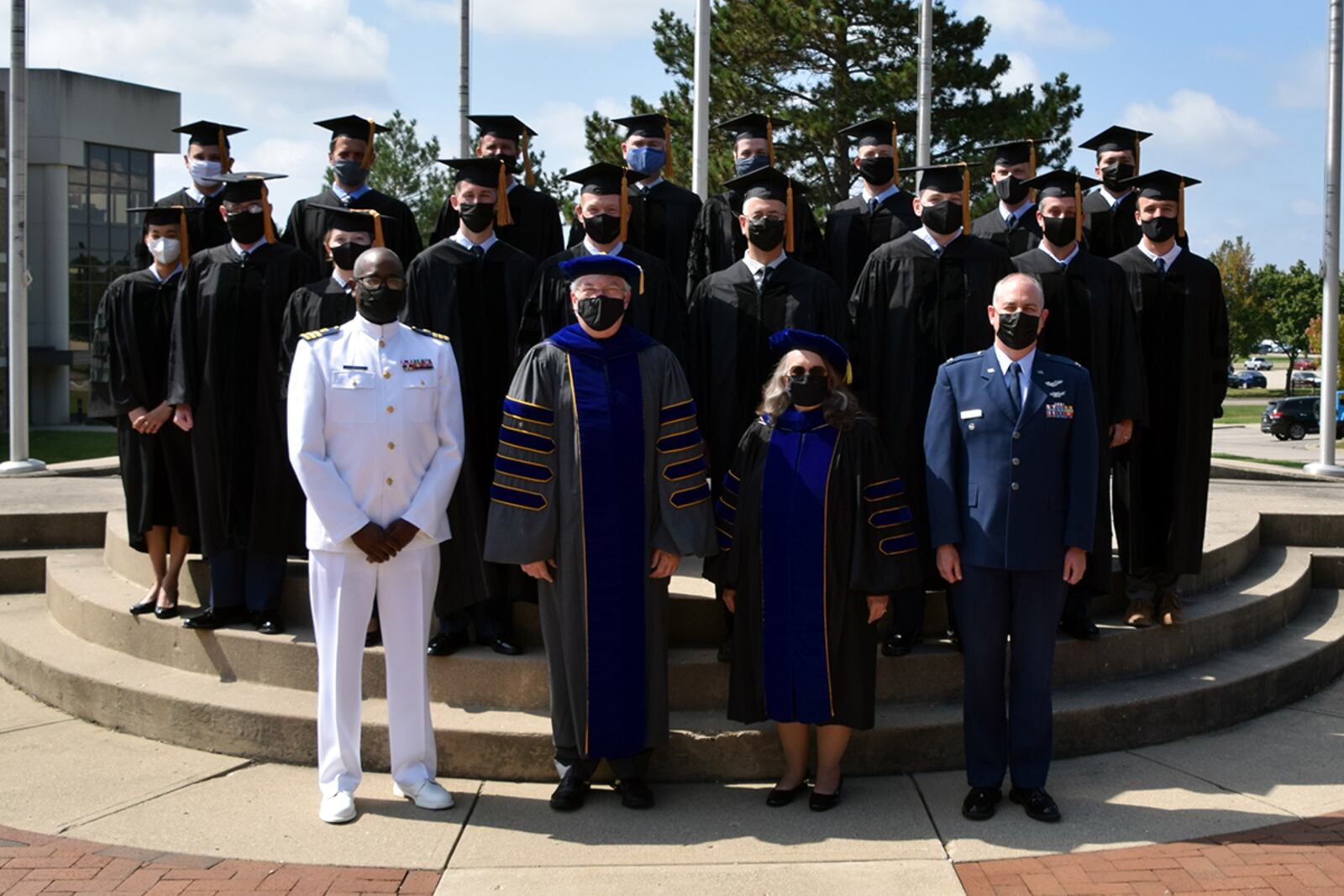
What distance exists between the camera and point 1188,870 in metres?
4.81

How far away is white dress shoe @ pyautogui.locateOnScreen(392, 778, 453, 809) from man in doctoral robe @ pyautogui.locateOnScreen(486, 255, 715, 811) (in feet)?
→ 1.50

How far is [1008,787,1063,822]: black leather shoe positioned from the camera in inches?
207

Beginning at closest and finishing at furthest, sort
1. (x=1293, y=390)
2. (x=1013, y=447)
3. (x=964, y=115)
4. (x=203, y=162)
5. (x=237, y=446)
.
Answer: (x=1013, y=447), (x=237, y=446), (x=203, y=162), (x=964, y=115), (x=1293, y=390)

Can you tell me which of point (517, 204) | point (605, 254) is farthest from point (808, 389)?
point (517, 204)

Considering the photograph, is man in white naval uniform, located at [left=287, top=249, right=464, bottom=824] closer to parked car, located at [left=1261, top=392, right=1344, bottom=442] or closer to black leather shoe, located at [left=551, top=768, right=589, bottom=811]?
black leather shoe, located at [left=551, top=768, right=589, bottom=811]

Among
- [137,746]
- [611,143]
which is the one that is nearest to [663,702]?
[137,746]

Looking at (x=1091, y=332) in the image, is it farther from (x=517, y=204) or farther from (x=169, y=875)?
(x=169, y=875)

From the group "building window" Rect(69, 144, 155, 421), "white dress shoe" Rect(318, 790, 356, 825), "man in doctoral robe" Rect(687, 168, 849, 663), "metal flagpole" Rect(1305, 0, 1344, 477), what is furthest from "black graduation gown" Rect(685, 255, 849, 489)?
"building window" Rect(69, 144, 155, 421)

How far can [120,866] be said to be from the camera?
191 inches

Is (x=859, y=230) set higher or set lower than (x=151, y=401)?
higher

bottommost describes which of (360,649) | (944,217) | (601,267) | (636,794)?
(636,794)

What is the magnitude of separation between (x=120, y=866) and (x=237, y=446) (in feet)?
8.21

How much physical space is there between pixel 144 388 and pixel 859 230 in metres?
4.13

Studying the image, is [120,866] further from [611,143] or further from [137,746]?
[611,143]
